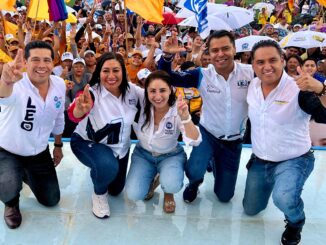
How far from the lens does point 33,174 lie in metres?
3.18

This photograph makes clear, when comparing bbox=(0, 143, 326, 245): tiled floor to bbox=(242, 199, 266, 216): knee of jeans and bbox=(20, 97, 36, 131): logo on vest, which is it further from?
bbox=(20, 97, 36, 131): logo on vest

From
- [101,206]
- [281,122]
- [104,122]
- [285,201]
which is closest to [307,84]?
[281,122]

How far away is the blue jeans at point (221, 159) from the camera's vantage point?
3.30 meters

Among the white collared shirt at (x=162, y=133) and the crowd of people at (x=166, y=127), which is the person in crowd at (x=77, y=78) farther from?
the white collared shirt at (x=162, y=133)

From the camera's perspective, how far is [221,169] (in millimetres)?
3430

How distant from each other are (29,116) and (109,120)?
2.08ft

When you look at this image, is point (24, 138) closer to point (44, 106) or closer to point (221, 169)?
point (44, 106)

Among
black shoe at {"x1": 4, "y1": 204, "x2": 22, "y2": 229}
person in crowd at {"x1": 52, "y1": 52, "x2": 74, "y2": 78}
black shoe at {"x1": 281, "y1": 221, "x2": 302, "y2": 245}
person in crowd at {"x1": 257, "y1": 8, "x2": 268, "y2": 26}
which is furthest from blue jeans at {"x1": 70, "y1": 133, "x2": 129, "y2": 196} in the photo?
person in crowd at {"x1": 257, "y1": 8, "x2": 268, "y2": 26}

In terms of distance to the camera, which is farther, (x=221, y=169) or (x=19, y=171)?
(x=221, y=169)

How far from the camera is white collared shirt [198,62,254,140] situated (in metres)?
3.17

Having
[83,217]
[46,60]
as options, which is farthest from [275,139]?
[46,60]

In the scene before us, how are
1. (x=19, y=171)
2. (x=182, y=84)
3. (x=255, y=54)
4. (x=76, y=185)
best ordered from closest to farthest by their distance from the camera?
(x=255, y=54), (x=19, y=171), (x=182, y=84), (x=76, y=185)

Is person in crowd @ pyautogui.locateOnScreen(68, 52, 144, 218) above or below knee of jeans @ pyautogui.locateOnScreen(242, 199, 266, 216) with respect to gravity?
above

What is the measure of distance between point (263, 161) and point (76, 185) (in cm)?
179
